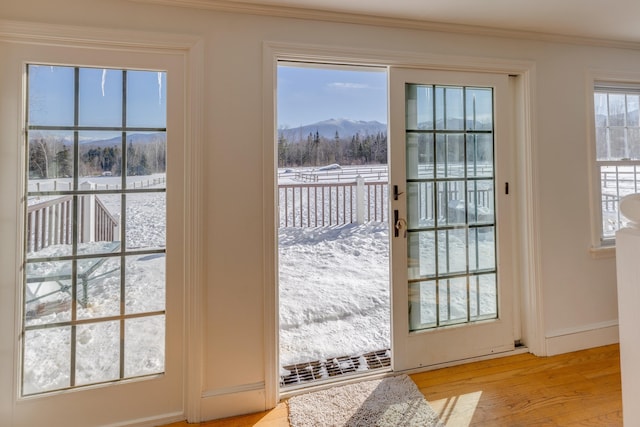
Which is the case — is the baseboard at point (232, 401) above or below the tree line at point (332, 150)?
below

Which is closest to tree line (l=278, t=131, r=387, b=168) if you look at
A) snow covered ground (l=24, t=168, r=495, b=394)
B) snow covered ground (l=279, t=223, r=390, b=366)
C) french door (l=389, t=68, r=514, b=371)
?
snow covered ground (l=279, t=223, r=390, b=366)

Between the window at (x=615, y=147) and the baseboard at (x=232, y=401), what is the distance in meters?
2.80

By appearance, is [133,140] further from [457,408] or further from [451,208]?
[457,408]

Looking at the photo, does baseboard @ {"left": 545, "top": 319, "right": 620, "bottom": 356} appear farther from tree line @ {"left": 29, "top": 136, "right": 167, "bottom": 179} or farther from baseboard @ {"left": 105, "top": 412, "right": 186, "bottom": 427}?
tree line @ {"left": 29, "top": 136, "right": 167, "bottom": 179}

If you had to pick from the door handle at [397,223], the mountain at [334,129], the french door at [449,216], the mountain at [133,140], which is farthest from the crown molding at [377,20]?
the mountain at [334,129]

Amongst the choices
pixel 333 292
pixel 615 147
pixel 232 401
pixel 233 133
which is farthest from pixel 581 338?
pixel 233 133

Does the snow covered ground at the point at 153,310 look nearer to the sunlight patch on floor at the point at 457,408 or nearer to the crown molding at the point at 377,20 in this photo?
the sunlight patch on floor at the point at 457,408

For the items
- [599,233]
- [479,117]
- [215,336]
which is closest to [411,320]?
[215,336]

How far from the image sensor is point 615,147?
2686mm

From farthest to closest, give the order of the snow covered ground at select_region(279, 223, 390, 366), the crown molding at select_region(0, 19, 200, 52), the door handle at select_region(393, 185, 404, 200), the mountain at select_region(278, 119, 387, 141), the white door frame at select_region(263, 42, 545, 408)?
the mountain at select_region(278, 119, 387, 141)
the snow covered ground at select_region(279, 223, 390, 366)
the door handle at select_region(393, 185, 404, 200)
the white door frame at select_region(263, 42, 545, 408)
the crown molding at select_region(0, 19, 200, 52)

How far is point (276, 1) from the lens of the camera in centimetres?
188

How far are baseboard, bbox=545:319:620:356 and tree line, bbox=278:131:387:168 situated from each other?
9.61 ft

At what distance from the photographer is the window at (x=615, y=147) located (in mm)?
2656

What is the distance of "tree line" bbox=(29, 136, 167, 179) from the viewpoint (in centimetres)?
174
